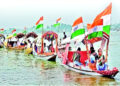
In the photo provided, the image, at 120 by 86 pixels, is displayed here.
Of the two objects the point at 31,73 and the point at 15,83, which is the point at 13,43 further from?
the point at 15,83

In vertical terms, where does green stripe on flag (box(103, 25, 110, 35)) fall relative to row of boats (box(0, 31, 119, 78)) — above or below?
above

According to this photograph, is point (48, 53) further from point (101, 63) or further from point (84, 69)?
point (101, 63)

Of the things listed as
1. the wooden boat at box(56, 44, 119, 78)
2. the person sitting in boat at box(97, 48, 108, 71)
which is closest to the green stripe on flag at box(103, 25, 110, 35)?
the person sitting in boat at box(97, 48, 108, 71)

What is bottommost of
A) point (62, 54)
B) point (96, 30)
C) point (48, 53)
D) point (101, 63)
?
point (101, 63)

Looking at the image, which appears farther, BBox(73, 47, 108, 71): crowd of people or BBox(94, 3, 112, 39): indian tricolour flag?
BBox(73, 47, 108, 71): crowd of people

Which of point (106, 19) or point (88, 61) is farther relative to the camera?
point (88, 61)

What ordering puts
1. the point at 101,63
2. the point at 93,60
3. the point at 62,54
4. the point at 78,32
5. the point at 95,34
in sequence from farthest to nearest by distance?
the point at 62,54
the point at 78,32
the point at 93,60
the point at 95,34
the point at 101,63

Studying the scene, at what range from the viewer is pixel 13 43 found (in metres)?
49.0

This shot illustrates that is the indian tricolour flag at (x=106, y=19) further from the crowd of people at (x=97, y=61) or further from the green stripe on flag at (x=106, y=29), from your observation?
the crowd of people at (x=97, y=61)

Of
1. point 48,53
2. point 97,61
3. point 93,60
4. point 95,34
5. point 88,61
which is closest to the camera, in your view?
point 97,61

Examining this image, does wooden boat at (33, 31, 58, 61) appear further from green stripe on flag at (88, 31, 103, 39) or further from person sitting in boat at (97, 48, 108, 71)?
person sitting in boat at (97, 48, 108, 71)

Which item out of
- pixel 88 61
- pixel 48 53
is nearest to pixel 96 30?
pixel 88 61

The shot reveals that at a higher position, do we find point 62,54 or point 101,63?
point 62,54

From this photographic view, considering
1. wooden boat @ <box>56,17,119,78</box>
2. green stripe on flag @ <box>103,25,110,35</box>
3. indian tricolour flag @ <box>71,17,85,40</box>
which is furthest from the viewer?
indian tricolour flag @ <box>71,17,85,40</box>
